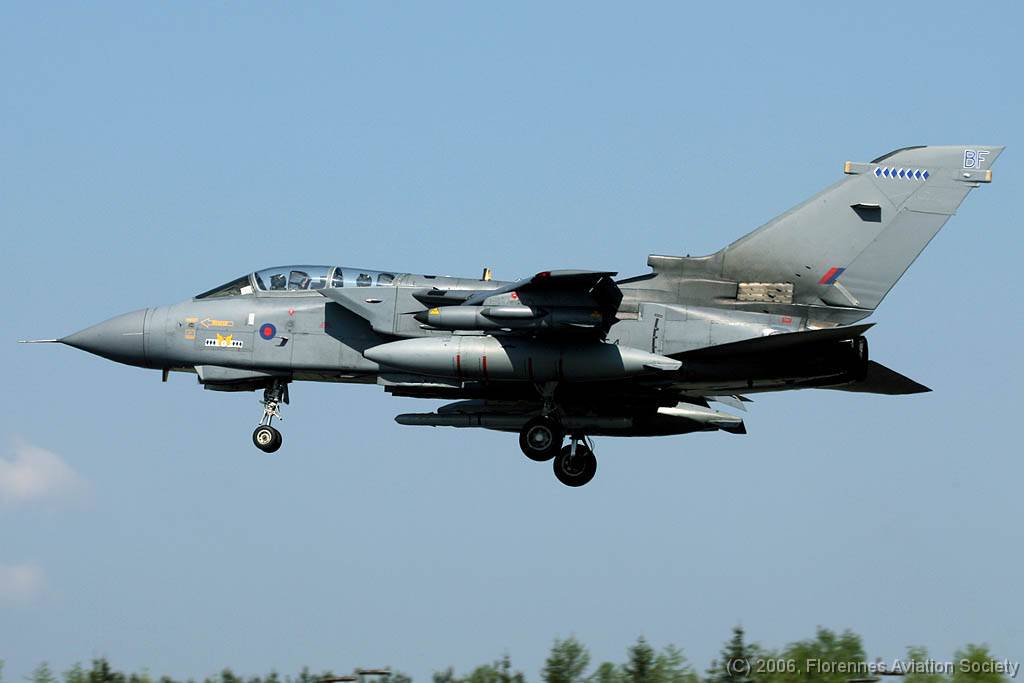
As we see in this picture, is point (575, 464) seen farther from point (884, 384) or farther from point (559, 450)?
point (884, 384)

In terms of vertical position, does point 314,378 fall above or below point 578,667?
above

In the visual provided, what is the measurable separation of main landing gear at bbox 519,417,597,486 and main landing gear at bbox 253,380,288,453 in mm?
3535

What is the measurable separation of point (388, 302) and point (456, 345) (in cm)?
163

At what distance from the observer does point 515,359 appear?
2012cm

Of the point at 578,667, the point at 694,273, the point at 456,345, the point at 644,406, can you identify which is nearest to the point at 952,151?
the point at 694,273

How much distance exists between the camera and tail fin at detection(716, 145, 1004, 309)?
20.7 meters

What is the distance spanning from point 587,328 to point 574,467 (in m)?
2.93

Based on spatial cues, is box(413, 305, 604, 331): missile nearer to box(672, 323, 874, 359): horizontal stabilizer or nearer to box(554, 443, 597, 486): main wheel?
box(672, 323, 874, 359): horizontal stabilizer

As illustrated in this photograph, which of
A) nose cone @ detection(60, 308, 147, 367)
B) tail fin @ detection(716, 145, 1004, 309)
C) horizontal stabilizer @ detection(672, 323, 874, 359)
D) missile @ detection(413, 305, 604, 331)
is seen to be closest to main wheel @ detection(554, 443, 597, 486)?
horizontal stabilizer @ detection(672, 323, 874, 359)

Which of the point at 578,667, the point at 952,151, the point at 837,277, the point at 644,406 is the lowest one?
the point at 578,667

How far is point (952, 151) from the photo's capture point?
2088 cm

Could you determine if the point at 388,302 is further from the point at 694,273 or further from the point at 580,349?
the point at 694,273

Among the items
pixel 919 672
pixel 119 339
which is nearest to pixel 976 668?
pixel 919 672

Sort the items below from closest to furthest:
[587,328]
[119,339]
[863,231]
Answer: [587,328], [863,231], [119,339]
